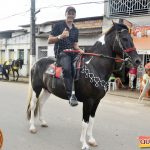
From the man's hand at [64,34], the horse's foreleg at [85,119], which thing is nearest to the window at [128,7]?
the man's hand at [64,34]

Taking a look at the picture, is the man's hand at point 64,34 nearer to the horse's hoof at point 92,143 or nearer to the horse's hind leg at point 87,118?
the horse's hind leg at point 87,118

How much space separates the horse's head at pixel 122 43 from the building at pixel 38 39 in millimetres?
12531

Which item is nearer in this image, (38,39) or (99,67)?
(99,67)

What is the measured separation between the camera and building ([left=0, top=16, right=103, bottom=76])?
1888cm

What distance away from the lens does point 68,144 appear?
232 inches

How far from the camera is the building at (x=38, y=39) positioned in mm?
18875

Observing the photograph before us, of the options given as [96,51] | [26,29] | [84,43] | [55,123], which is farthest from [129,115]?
[26,29]

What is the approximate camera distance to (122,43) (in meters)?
5.36

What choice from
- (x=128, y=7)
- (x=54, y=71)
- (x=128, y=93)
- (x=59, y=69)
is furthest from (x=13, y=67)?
(x=59, y=69)

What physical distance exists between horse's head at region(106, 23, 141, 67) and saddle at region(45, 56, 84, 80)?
27.2 inches

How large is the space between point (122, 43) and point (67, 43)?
1.23m

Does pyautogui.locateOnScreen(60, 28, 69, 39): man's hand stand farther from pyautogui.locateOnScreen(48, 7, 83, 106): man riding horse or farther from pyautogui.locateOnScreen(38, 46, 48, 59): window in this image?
pyautogui.locateOnScreen(38, 46, 48, 59): window

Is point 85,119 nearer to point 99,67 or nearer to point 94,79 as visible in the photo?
point 94,79

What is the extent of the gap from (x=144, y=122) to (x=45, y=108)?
323 centimetres
